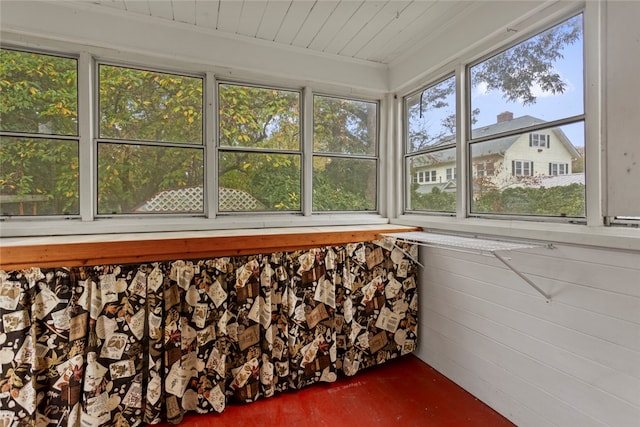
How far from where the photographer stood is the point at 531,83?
1.74 metres

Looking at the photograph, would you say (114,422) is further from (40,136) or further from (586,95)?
(586,95)

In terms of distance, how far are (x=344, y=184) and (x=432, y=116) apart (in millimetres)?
909

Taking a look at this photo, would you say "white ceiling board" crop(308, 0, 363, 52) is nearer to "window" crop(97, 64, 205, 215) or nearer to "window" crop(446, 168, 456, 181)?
"window" crop(97, 64, 205, 215)

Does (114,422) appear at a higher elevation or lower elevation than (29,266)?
lower

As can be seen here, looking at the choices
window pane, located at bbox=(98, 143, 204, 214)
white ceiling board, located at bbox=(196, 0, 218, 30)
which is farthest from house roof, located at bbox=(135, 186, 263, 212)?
white ceiling board, located at bbox=(196, 0, 218, 30)

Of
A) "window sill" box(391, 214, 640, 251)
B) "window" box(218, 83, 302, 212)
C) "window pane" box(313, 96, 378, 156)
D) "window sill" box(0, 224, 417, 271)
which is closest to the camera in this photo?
"window sill" box(391, 214, 640, 251)

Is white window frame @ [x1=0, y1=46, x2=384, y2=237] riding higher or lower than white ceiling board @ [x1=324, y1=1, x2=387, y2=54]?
lower

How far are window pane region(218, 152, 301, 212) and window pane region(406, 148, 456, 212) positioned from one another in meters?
1.01

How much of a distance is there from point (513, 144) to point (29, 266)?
2.73 metres

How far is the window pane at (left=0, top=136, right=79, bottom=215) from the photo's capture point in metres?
1.90

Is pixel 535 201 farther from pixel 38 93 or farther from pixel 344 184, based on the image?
pixel 38 93

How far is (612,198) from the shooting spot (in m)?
1.38

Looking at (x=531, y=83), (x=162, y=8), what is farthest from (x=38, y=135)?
(x=531, y=83)

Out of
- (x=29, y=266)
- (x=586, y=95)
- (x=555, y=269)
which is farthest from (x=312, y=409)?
(x=586, y=95)
